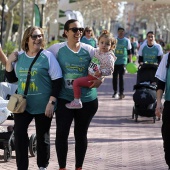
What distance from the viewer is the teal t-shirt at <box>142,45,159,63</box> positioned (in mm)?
15406

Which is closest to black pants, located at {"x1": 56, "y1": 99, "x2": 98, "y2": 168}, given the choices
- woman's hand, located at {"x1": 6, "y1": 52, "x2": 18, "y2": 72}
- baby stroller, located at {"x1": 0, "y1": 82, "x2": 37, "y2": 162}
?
woman's hand, located at {"x1": 6, "y1": 52, "x2": 18, "y2": 72}

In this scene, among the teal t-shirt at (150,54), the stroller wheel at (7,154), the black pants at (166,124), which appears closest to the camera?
the black pants at (166,124)

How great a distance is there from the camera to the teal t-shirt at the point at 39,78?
7000 millimetres

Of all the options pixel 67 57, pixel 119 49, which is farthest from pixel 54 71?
pixel 119 49

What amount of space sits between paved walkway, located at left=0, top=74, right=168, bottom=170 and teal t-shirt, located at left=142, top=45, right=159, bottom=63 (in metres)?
1.33

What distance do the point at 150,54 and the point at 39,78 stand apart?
8.74 m

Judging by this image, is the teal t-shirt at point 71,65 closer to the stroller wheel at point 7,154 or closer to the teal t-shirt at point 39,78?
the teal t-shirt at point 39,78

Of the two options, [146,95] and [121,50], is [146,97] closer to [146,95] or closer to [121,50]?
[146,95]

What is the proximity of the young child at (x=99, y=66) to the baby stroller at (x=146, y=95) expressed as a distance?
20.6ft

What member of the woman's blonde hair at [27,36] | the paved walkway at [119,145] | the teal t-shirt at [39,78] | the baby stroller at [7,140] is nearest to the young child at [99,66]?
the teal t-shirt at [39,78]

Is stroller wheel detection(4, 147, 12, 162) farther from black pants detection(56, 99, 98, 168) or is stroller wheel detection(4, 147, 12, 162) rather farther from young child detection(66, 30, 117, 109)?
young child detection(66, 30, 117, 109)

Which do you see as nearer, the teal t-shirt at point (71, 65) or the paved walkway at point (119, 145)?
the teal t-shirt at point (71, 65)

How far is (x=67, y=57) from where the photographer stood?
7250 mm

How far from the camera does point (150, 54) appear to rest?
610 inches
